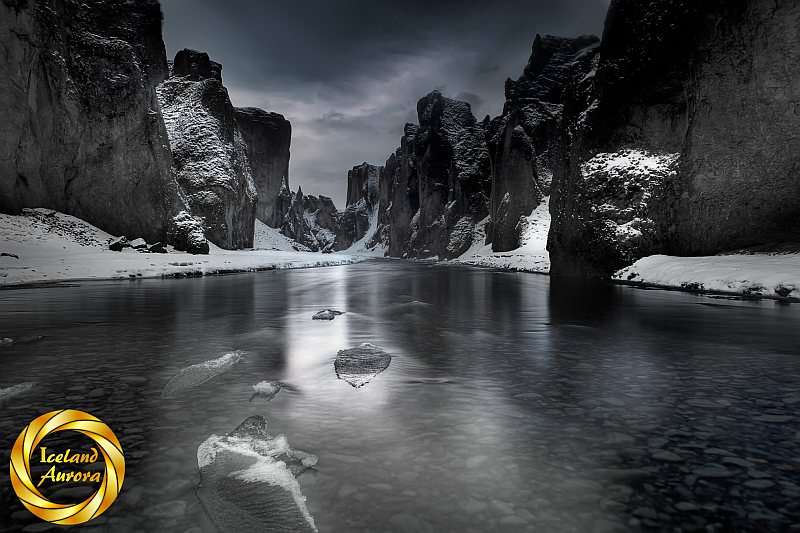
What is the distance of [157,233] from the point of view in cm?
3781

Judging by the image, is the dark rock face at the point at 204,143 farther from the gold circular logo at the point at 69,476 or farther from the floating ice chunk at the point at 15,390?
the gold circular logo at the point at 69,476

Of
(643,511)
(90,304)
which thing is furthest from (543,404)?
(90,304)

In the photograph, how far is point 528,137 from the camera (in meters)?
62.0

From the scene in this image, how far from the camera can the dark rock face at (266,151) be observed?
118 metres

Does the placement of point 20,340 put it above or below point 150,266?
below

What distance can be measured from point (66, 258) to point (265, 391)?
25.9 m

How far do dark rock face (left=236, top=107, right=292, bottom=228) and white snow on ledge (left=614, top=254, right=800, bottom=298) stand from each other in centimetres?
10594

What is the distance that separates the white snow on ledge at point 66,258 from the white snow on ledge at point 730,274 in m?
24.2

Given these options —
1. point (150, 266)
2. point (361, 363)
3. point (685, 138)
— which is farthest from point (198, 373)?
point (685, 138)

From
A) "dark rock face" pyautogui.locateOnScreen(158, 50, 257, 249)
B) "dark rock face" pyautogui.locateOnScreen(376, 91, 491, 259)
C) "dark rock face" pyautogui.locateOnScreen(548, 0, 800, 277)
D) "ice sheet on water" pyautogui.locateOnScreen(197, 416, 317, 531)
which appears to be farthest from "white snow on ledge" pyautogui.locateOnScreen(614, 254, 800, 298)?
"dark rock face" pyautogui.locateOnScreen(376, 91, 491, 259)

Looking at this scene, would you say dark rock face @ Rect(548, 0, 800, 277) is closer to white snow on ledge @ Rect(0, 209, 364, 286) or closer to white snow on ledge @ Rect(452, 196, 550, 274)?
white snow on ledge @ Rect(452, 196, 550, 274)

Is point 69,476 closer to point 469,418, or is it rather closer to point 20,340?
point 469,418

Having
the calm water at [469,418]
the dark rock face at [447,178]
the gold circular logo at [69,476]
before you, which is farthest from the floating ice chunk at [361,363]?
the dark rock face at [447,178]

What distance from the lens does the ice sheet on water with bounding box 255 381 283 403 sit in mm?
4254
